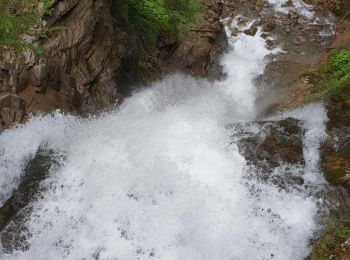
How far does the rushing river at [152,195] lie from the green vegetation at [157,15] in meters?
3.05

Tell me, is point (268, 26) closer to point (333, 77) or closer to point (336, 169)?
point (333, 77)

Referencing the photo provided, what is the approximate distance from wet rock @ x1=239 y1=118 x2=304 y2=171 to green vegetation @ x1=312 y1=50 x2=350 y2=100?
1390mm

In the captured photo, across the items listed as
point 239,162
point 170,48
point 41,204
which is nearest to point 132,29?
point 170,48

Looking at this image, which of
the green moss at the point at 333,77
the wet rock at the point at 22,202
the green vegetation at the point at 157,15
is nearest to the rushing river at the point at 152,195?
the wet rock at the point at 22,202

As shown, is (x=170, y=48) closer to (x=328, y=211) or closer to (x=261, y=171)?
(x=261, y=171)

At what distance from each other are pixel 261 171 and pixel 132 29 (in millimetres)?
5219

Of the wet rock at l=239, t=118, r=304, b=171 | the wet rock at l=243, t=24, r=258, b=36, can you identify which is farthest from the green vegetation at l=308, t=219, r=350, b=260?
the wet rock at l=243, t=24, r=258, b=36

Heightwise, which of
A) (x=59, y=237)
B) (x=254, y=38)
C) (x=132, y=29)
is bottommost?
(x=59, y=237)

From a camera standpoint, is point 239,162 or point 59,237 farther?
point 239,162

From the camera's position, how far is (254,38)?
12375 mm

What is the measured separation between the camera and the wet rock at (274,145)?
298 inches

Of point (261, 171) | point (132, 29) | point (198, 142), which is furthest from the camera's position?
point (132, 29)

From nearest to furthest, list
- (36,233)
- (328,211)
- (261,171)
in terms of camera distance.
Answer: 1. (36,233)
2. (328,211)
3. (261,171)

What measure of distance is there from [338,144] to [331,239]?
2306mm
